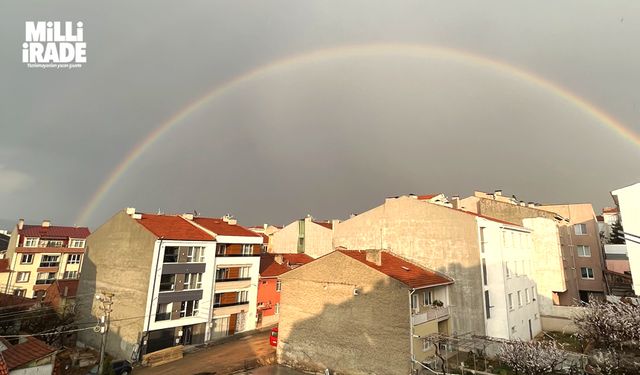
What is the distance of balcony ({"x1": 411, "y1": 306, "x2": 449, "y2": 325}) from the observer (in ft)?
81.6

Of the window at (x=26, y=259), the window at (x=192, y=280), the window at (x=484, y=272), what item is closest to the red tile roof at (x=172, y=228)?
the window at (x=192, y=280)

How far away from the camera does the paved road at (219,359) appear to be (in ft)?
94.5

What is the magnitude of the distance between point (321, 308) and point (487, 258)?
1598cm

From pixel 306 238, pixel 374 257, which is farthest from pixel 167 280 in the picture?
pixel 306 238

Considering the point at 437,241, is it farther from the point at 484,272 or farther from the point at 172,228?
the point at 172,228

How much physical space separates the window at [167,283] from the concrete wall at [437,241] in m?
20.1

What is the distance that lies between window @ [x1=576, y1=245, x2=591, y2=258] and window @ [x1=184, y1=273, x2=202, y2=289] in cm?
5609

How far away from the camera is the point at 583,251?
52375 millimetres

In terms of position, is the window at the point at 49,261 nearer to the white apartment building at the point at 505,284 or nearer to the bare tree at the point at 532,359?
the white apartment building at the point at 505,284

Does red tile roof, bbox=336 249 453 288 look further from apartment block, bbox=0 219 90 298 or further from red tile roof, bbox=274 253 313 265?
apartment block, bbox=0 219 90 298

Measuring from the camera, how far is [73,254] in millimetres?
63969

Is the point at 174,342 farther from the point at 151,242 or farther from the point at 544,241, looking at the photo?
the point at 544,241

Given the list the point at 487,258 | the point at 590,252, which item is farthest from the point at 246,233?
the point at 590,252

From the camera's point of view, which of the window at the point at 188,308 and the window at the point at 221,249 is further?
the window at the point at 221,249
